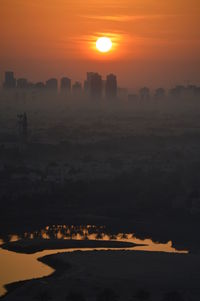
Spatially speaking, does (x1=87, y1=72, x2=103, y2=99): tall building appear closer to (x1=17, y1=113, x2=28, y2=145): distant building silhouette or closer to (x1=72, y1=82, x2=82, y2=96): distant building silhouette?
(x1=72, y1=82, x2=82, y2=96): distant building silhouette

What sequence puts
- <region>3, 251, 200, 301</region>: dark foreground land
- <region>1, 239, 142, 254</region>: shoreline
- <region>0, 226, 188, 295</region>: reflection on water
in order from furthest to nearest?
<region>1, 239, 142, 254</region>: shoreline < <region>0, 226, 188, 295</region>: reflection on water < <region>3, 251, 200, 301</region>: dark foreground land

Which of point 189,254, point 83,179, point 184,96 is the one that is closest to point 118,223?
point 189,254

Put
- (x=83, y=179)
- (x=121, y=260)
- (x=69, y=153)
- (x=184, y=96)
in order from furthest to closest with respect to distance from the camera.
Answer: (x=184, y=96) < (x=69, y=153) < (x=83, y=179) < (x=121, y=260)

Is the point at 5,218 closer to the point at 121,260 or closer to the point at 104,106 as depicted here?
the point at 121,260

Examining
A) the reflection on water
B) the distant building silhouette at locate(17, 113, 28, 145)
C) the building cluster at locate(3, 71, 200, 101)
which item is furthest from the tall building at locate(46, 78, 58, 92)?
the reflection on water

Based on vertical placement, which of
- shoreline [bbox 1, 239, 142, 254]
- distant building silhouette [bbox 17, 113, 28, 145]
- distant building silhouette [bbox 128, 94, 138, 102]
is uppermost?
distant building silhouette [bbox 128, 94, 138, 102]
